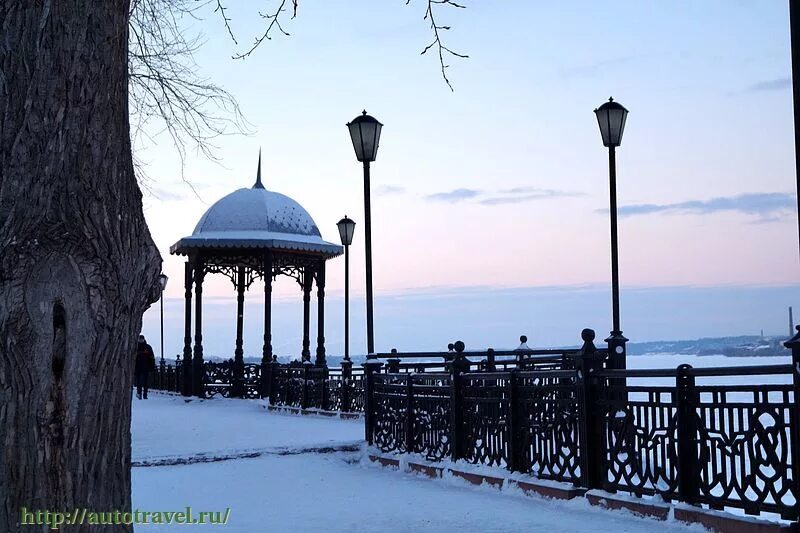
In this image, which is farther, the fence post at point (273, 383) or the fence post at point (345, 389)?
the fence post at point (273, 383)

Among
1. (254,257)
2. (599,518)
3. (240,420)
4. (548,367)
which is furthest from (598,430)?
(254,257)

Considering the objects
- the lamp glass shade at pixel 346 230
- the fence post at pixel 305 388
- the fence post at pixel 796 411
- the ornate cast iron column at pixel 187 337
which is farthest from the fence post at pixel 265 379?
the fence post at pixel 796 411

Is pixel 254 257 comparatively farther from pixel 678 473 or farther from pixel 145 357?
pixel 678 473

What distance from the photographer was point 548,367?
681 inches

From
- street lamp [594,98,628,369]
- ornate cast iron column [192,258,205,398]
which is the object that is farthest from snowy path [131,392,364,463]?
street lamp [594,98,628,369]

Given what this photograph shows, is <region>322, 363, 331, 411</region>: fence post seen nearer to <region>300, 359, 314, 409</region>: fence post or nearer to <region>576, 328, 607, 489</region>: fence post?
<region>300, 359, 314, 409</region>: fence post

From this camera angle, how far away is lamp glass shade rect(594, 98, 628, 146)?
47.8 feet

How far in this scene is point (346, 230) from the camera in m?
26.7

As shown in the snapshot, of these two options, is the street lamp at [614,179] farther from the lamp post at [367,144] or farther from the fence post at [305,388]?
the fence post at [305,388]

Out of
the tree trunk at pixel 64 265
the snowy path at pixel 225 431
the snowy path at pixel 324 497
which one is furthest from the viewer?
the snowy path at pixel 225 431

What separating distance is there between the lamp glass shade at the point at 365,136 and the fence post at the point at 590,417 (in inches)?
240

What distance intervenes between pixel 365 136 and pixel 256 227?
547 inches

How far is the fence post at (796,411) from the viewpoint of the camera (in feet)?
22.4

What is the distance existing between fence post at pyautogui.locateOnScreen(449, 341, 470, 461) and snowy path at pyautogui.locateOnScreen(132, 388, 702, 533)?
18.2 inches
